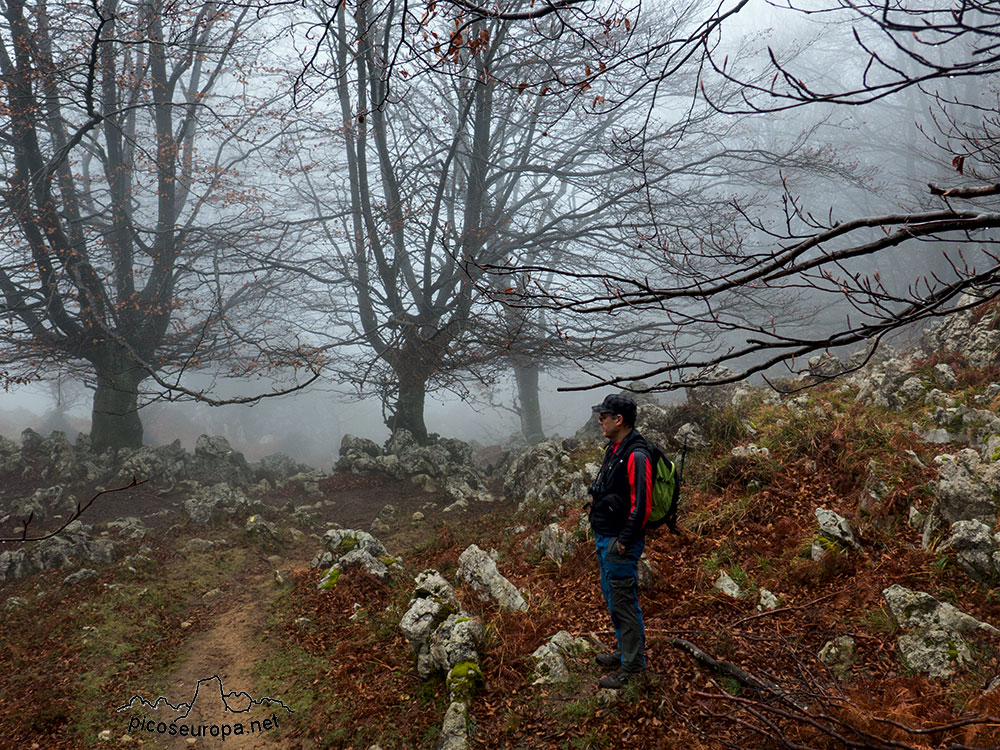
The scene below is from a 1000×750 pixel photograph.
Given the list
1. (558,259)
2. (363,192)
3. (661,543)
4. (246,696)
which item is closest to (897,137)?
(558,259)

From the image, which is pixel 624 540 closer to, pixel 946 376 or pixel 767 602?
pixel 767 602

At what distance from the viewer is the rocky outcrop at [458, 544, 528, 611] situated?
5.24 meters

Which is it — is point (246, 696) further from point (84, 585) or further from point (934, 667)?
point (934, 667)

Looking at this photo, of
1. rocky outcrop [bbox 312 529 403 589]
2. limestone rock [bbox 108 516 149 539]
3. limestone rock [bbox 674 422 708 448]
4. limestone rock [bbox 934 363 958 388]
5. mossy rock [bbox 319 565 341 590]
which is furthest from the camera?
limestone rock [bbox 108 516 149 539]

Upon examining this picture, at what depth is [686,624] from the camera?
4605 mm

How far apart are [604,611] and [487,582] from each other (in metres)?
1.18

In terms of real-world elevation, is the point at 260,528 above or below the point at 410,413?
below

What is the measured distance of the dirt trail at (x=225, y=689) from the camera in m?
4.17

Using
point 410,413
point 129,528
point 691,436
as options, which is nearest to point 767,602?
point 691,436

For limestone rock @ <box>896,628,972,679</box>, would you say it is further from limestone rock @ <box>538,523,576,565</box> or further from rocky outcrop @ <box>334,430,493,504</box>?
rocky outcrop @ <box>334,430,493,504</box>

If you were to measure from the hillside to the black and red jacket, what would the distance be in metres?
1.09

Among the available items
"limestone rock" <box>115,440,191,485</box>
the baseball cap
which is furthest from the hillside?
"limestone rock" <box>115,440,191,485</box>

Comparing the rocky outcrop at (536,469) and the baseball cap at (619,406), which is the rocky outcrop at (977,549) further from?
the rocky outcrop at (536,469)

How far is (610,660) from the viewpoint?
4.18 meters
